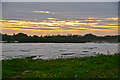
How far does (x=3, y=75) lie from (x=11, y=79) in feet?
5.53

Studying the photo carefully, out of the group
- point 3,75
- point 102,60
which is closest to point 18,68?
point 3,75

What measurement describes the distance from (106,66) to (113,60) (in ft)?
11.1

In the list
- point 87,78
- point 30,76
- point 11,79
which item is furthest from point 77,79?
point 11,79

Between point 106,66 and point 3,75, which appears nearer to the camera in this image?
point 3,75

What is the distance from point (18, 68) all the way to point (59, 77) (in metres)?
7.16

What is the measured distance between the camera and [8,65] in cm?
2127

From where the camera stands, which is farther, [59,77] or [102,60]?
[102,60]

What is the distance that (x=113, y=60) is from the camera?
23.5m

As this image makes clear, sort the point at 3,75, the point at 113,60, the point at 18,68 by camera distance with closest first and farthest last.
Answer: the point at 3,75 < the point at 18,68 < the point at 113,60

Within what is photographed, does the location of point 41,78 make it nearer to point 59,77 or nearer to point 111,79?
point 59,77

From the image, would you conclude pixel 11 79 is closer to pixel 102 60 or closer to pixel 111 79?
pixel 111 79

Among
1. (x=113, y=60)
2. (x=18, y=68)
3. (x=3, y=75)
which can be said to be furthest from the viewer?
(x=113, y=60)

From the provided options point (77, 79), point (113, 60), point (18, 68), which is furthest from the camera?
point (113, 60)

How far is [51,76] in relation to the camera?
15461 millimetres
